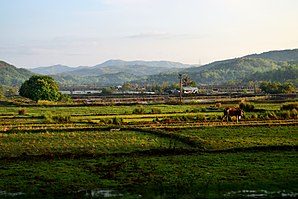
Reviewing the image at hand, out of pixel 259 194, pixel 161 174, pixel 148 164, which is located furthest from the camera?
pixel 148 164

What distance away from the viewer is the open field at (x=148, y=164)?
49.6ft

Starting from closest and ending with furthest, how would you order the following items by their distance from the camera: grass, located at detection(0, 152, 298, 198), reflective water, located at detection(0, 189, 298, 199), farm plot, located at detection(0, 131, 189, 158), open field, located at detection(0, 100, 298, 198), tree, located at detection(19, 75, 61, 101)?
reflective water, located at detection(0, 189, 298, 199) < open field, located at detection(0, 100, 298, 198) < grass, located at detection(0, 152, 298, 198) < farm plot, located at detection(0, 131, 189, 158) < tree, located at detection(19, 75, 61, 101)

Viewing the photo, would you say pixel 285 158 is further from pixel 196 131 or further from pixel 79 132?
pixel 79 132

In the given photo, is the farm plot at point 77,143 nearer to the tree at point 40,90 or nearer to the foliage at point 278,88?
the tree at point 40,90

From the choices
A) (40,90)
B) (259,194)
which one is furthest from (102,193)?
(40,90)

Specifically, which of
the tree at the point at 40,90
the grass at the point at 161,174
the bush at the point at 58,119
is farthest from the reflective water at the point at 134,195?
the tree at the point at 40,90

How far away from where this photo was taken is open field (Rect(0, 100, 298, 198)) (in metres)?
15.1

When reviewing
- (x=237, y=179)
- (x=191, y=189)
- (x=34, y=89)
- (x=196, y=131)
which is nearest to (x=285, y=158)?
(x=237, y=179)

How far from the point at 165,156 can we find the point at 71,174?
6.25m

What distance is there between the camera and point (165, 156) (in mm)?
22203

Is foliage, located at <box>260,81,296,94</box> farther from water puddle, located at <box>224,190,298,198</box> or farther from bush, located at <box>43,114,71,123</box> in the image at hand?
water puddle, located at <box>224,190,298,198</box>

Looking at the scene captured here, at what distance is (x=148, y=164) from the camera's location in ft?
65.1

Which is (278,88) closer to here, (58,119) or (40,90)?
(40,90)

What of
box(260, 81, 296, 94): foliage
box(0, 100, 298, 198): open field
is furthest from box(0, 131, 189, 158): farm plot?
box(260, 81, 296, 94): foliage
